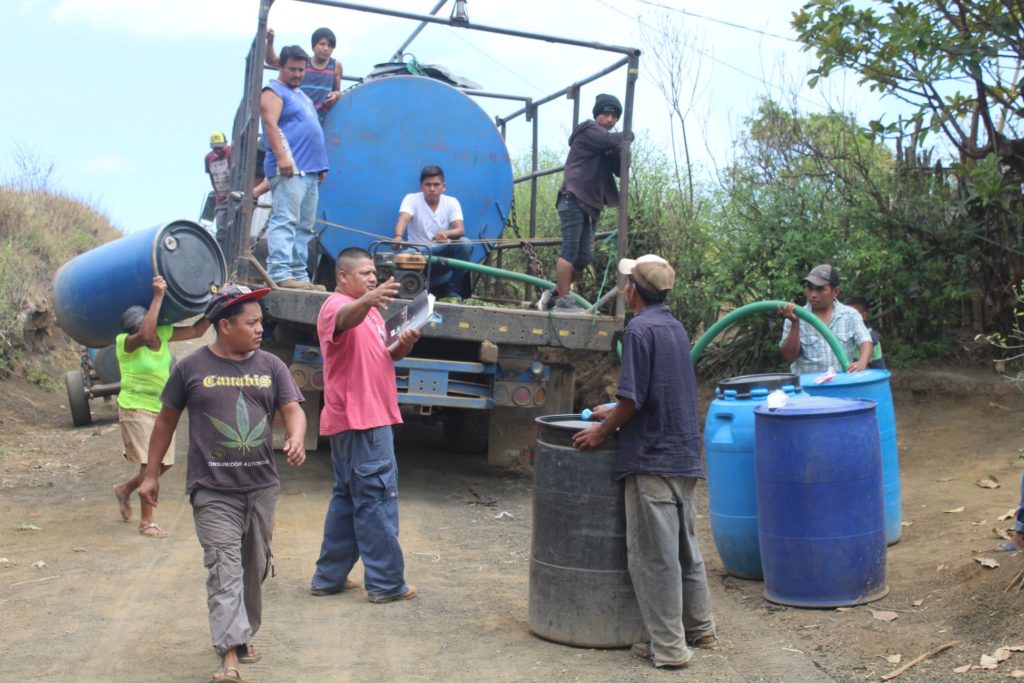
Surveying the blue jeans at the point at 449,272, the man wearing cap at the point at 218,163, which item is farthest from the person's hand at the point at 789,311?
the man wearing cap at the point at 218,163

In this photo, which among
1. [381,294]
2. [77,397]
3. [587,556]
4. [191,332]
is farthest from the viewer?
[77,397]

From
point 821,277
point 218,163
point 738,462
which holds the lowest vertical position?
point 738,462

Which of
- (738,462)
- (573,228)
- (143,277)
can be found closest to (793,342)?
(738,462)

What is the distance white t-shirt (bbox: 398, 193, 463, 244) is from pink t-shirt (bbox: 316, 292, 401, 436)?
285cm

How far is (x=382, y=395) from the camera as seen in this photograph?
531 cm

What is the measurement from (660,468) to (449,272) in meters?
4.39

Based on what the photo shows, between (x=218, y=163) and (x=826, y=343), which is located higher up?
(x=218, y=163)

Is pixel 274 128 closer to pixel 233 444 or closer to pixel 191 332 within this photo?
pixel 191 332

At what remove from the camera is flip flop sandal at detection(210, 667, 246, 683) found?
13.2 feet

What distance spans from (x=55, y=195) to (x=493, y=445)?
704 inches

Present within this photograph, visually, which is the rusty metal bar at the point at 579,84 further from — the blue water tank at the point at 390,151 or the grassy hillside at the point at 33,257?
the grassy hillside at the point at 33,257

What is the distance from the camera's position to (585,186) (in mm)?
7859

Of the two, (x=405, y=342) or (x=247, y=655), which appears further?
(x=405, y=342)

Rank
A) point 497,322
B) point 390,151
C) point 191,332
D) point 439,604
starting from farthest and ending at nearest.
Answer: point 390,151, point 497,322, point 191,332, point 439,604
